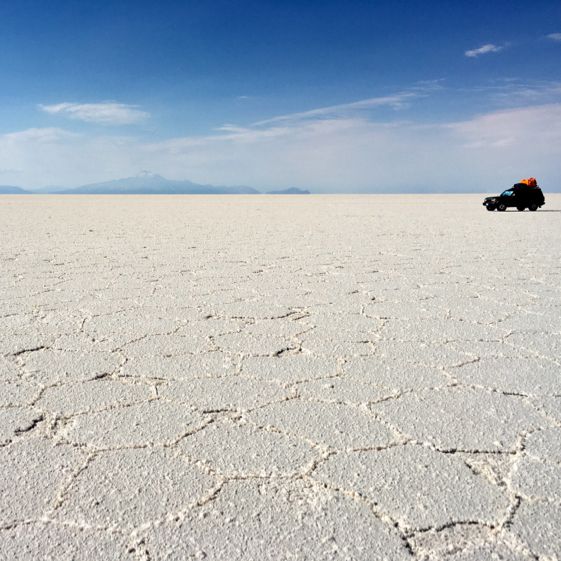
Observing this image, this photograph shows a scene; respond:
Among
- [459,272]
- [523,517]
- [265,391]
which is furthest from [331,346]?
[459,272]

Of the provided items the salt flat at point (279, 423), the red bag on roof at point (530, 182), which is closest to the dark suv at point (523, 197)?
the red bag on roof at point (530, 182)

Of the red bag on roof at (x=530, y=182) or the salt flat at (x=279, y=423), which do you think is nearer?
the salt flat at (x=279, y=423)

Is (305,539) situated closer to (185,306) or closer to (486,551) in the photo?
(486,551)

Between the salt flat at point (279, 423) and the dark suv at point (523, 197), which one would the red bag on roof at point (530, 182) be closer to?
the dark suv at point (523, 197)

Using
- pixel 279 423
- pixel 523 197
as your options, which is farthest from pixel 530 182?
pixel 279 423

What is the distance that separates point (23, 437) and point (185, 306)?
1.61m

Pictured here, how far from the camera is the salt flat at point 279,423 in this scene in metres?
1.10

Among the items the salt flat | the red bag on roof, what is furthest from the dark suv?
the salt flat

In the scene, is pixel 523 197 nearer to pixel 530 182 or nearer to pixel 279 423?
pixel 530 182

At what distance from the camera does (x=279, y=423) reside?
1587mm

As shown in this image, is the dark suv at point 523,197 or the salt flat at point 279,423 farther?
the dark suv at point 523,197

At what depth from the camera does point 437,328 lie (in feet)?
8.68

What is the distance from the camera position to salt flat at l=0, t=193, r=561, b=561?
1103mm

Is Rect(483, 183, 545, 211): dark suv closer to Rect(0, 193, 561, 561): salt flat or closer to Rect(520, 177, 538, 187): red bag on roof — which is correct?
Rect(520, 177, 538, 187): red bag on roof
